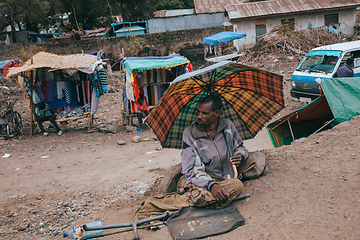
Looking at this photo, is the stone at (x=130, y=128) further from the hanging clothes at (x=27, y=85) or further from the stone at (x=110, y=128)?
the hanging clothes at (x=27, y=85)

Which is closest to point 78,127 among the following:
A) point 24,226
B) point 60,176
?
point 60,176

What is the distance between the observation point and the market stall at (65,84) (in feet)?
31.0

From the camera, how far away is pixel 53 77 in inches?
413

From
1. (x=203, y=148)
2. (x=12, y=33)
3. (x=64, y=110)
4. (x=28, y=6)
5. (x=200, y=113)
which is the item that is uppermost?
(x=28, y=6)

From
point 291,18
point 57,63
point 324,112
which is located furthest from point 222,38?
point 324,112

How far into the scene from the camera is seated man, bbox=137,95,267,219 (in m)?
3.24

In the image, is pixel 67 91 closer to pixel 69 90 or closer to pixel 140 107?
pixel 69 90

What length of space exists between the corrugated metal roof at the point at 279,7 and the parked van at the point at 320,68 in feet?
36.8

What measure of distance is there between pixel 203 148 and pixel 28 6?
24.6 m

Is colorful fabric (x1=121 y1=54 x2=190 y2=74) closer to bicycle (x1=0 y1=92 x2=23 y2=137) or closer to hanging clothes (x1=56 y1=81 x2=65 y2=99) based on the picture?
hanging clothes (x1=56 y1=81 x2=65 y2=99)

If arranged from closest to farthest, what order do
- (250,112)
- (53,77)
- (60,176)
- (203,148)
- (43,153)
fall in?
1. (203,148)
2. (250,112)
3. (60,176)
4. (43,153)
5. (53,77)

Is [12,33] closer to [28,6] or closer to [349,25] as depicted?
[28,6]

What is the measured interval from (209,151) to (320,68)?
915 cm

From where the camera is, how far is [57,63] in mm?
9398
